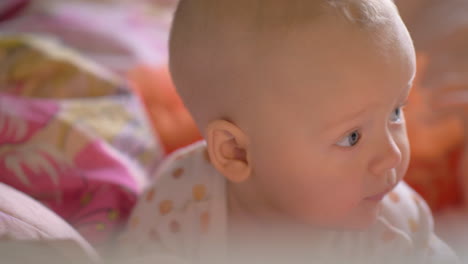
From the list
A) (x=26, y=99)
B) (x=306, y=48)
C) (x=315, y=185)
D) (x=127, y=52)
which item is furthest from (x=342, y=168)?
(x=127, y=52)

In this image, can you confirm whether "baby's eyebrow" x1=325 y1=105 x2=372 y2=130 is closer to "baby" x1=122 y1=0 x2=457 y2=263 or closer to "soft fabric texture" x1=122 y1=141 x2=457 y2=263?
"baby" x1=122 y1=0 x2=457 y2=263

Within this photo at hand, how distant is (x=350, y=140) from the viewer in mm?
622

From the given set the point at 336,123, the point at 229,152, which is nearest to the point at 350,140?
the point at 336,123

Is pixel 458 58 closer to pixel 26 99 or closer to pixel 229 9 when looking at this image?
pixel 229 9

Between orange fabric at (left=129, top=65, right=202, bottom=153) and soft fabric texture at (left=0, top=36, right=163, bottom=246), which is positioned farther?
orange fabric at (left=129, top=65, right=202, bottom=153)

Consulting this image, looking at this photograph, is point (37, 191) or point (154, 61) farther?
point (154, 61)

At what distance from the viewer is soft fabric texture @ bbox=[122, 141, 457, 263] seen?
0.73 meters

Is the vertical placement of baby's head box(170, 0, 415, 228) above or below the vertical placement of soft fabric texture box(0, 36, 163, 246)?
above

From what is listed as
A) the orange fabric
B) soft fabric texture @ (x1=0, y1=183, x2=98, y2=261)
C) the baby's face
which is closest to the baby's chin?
the baby's face

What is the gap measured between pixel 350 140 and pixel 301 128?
6 cm

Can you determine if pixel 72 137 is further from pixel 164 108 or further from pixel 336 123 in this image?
pixel 336 123

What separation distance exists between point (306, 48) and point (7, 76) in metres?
0.71

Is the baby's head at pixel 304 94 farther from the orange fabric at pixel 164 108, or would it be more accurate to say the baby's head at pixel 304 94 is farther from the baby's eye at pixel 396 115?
the orange fabric at pixel 164 108

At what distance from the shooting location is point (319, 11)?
56 centimetres
